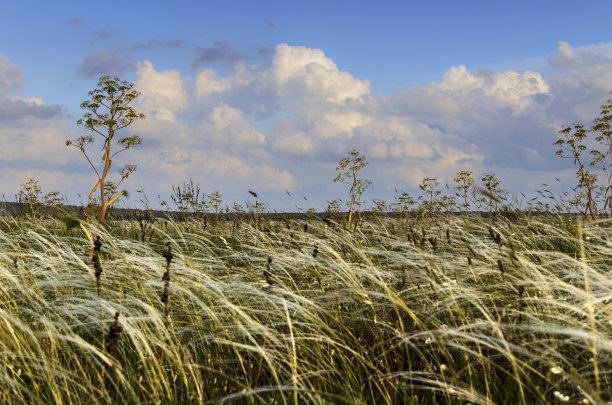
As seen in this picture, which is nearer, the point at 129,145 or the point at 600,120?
the point at 129,145

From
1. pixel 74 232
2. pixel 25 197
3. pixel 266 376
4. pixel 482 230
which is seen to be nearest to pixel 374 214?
pixel 482 230

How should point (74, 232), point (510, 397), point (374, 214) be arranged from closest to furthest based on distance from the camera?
point (510, 397)
point (74, 232)
point (374, 214)

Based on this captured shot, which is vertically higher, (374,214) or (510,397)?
(374,214)

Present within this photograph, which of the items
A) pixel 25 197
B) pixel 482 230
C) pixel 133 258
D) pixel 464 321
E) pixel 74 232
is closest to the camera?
pixel 464 321

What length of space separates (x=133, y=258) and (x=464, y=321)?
2.55 meters

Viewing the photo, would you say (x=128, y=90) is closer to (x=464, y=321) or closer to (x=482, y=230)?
(x=464, y=321)

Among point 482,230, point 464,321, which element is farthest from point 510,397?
point 482,230

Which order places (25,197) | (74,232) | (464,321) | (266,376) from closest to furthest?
(266,376) → (464,321) → (74,232) → (25,197)

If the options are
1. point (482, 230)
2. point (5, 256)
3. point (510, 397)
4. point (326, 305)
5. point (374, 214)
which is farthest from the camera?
point (374, 214)

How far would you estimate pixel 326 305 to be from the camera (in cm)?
325

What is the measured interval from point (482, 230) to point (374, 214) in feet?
13.5

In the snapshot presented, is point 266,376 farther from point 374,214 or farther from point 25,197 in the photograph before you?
point 25,197

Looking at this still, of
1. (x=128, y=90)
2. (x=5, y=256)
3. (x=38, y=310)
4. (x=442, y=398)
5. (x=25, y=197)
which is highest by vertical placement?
(x=128, y=90)

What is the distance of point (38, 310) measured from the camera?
3375 millimetres
